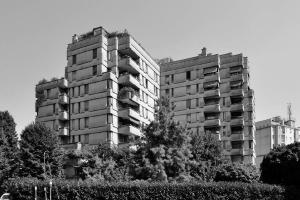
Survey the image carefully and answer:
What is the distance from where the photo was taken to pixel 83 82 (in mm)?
70812

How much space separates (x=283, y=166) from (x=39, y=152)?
1173 inches

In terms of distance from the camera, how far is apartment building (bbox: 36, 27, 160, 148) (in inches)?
2640

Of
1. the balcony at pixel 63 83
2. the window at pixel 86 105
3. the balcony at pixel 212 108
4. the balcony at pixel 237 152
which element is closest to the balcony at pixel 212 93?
the balcony at pixel 212 108

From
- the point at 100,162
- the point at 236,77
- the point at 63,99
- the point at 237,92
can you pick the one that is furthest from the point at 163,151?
the point at 236,77

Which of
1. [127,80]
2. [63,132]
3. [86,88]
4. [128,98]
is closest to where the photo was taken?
[127,80]

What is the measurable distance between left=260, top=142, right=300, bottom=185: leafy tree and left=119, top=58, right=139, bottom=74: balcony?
29844mm

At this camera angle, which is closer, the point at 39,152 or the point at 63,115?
the point at 39,152

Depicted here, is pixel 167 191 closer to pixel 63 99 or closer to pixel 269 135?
pixel 63 99

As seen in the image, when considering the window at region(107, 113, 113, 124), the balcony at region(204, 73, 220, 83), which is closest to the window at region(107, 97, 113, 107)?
the window at region(107, 113, 113, 124)

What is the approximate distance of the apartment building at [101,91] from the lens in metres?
67.1

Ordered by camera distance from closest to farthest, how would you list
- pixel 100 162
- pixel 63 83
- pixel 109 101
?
pixel 100 162
pixel 109 101
pixel 63 83

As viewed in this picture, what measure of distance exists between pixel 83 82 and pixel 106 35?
28.4ft

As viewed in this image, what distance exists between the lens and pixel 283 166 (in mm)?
44625

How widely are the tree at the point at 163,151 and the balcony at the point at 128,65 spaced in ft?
68.8
